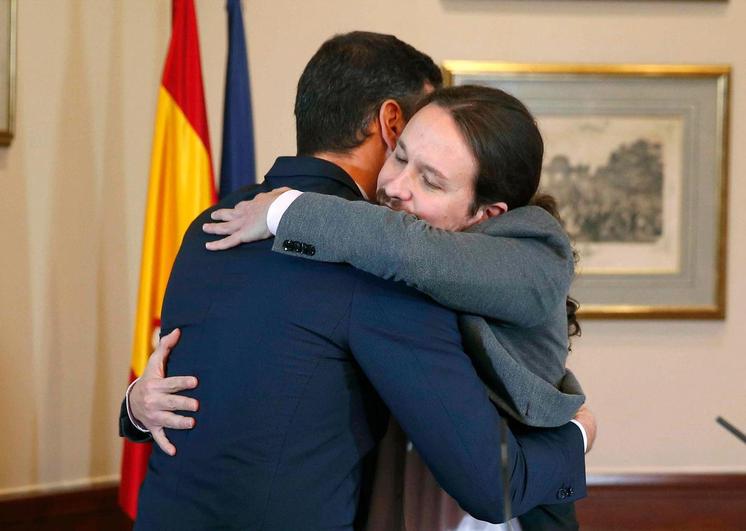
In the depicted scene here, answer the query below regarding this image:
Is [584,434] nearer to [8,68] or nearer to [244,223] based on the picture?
[244,223]

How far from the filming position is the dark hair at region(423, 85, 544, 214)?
5.50 ft

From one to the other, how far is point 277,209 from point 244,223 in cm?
8

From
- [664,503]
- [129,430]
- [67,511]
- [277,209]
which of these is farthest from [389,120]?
[664,503]

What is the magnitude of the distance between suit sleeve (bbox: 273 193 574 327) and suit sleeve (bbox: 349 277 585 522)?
4cm

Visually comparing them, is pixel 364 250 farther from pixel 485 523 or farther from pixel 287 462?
pixel 485 523

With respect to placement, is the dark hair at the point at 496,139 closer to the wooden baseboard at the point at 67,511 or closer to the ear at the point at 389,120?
the ear at the point at 389,120

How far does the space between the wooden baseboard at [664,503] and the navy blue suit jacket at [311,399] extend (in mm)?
2501

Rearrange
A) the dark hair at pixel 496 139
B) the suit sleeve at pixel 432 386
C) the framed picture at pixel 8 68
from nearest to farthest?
the suit sleeve at pixel 432 386
the dark hair at pixel 496 139
the framed picture at pixel 8 68

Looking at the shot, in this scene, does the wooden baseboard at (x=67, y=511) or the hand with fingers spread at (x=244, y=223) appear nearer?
the hand with fingers spread at (x=244, y=223)

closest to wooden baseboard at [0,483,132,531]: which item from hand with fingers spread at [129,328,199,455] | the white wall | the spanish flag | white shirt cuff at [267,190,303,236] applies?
the white wall

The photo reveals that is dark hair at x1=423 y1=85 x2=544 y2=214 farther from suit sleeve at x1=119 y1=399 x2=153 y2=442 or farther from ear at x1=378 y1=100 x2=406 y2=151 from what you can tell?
suit sleeve at x1=119 y1=399 x2=153 y2=442

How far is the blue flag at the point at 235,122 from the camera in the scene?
3.45 metres

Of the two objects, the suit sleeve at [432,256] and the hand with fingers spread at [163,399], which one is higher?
the suit sleeve at [432,256]

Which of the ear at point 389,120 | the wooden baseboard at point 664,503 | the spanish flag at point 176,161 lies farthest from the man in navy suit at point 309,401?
the wooden baseboard at point 664,503
